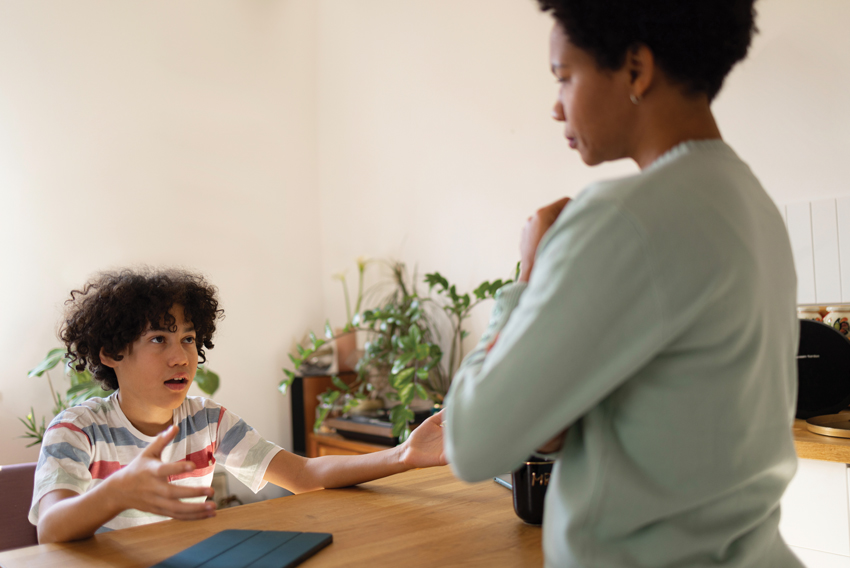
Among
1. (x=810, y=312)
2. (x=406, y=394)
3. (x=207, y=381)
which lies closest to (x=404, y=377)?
(x=406, y=394)

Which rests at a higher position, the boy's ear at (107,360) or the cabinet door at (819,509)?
the boy's ear at (107,360)

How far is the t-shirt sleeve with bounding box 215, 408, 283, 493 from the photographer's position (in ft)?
4.59

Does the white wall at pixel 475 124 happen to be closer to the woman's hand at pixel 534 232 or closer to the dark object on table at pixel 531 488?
the dark object on table at pixel 531 488

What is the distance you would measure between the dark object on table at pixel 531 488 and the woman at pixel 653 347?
1.09ft

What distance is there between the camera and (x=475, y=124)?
3.12 m

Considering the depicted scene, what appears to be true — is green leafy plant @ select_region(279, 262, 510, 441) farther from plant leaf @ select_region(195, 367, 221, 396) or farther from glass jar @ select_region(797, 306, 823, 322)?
glass jar @ select_region(797, 306, 823, 322)

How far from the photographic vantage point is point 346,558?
2.69 ft

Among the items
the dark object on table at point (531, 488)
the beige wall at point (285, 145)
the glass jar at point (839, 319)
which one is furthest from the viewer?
the beige wall at point (285, 145)

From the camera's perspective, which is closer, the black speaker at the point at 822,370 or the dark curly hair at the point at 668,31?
the dark curly hair at the point at 668,31

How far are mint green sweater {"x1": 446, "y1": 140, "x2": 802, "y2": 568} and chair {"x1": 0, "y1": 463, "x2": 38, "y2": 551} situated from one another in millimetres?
1252

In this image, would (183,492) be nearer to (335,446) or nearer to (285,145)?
(335,446)

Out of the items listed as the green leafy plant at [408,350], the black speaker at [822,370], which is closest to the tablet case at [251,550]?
the black speaker at [822,370]

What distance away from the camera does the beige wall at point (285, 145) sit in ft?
7.41

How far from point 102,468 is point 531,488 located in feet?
2.92
